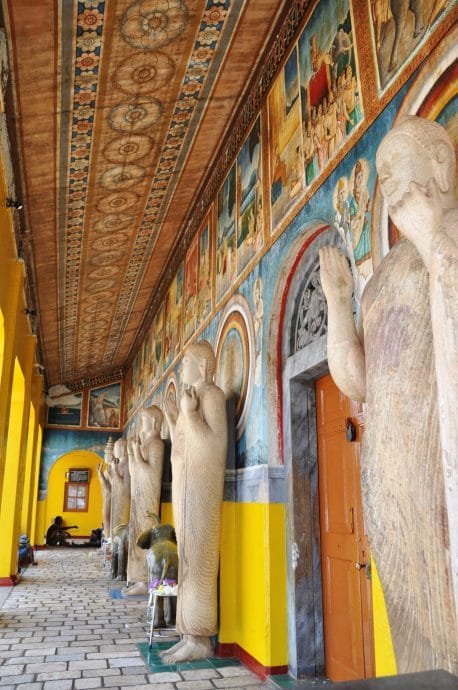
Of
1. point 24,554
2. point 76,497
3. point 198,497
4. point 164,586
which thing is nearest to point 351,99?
point 198,497

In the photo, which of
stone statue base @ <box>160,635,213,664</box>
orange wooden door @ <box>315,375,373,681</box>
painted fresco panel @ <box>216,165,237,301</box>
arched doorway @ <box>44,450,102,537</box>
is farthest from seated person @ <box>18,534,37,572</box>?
orange wooden door @ <box>315,375,373,681</box>

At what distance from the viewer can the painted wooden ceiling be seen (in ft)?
17.4

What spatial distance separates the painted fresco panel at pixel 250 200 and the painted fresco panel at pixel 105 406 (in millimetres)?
15203

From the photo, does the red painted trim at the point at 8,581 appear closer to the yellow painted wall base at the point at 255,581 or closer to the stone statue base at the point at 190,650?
the stone statue base at the point at 190,650

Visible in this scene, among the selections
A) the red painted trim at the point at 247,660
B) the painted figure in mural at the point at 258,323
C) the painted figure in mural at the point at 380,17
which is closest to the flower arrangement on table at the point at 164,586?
the red painted trim at the point at 247,660

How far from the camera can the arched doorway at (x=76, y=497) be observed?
21594 mm

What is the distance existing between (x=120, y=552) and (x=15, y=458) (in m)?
2.75

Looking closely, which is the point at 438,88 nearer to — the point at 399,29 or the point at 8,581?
the point at 399,29

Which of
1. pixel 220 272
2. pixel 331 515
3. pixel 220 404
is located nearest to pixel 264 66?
pixel 220 272

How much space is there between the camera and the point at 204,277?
8.31 m

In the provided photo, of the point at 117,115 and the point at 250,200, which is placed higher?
the point at 117,115

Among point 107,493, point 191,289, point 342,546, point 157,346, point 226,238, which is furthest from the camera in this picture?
point 107,493

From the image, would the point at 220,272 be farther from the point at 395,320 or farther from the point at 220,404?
the point at 395,320

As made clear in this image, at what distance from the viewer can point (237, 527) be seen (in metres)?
5.75
